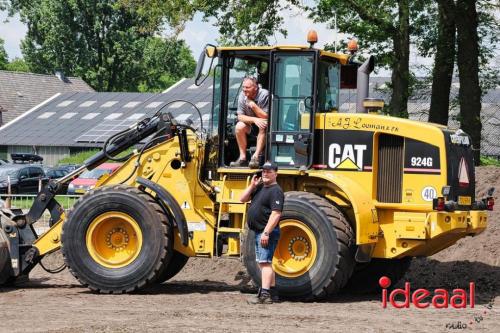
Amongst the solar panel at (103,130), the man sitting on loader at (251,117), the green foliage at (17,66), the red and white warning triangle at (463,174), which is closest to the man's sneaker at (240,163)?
the man sitting on loader at (251,117)

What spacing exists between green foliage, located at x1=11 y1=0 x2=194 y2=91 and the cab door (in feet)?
234

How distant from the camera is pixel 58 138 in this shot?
216 feet

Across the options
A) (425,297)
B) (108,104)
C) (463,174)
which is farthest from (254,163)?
(108,104)

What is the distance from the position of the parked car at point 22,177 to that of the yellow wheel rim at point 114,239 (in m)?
27.1

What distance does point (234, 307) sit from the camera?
12.4 m

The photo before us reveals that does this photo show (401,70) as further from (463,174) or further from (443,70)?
(463,174)

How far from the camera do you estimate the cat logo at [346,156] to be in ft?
43.9

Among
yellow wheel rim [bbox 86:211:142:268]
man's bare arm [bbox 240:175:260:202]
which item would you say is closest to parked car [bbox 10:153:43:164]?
yellow wheel rim [bbox 86:211:142:268]

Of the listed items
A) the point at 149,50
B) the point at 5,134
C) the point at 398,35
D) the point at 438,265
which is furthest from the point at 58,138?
the point at 438,265

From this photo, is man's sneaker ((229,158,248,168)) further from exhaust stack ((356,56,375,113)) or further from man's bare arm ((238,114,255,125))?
exhaust stack ((356,56,375,113))

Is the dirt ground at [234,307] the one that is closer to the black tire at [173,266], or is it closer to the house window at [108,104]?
the black tire at [173,266]

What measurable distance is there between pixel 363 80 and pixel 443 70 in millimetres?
11120

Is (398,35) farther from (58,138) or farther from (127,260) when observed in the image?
(58,138)

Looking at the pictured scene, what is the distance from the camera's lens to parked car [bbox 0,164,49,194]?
134 ft
